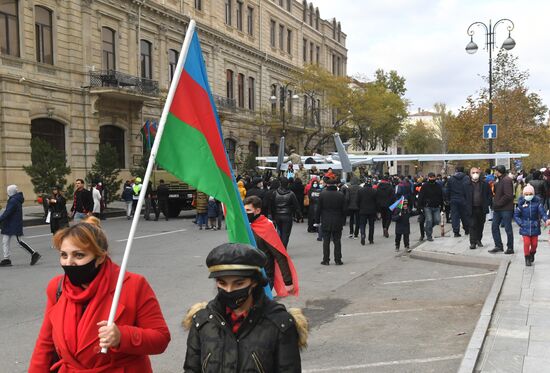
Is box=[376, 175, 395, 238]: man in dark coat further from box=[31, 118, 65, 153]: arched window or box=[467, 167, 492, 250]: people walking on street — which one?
box=[31, 118, 65, 153]: arched window

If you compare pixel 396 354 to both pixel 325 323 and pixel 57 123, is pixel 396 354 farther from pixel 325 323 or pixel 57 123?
pixel 57 123

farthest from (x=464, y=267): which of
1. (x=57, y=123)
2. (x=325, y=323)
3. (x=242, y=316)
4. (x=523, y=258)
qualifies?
(x=57, y=123)

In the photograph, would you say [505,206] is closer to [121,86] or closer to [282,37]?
[121,86]

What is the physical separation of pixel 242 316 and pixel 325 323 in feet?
15.7

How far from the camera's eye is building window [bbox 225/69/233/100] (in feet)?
137

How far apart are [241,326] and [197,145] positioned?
56.8 inches

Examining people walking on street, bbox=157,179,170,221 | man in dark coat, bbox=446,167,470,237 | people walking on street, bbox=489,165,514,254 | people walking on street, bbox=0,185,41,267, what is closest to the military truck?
people walking on street, bbox=157,179,170,221

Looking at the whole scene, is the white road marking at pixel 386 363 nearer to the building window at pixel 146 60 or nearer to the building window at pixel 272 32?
the building window at pixel 146 60

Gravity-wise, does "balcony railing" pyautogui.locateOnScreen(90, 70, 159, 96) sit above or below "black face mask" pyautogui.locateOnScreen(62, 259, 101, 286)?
above

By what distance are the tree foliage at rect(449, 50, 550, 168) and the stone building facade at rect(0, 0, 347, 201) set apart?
630 inches

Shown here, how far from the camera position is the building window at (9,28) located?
2406cm

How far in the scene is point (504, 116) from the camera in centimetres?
2973

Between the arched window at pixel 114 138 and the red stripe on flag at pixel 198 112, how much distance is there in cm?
2687

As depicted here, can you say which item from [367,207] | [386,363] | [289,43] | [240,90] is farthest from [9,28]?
[289,43]
